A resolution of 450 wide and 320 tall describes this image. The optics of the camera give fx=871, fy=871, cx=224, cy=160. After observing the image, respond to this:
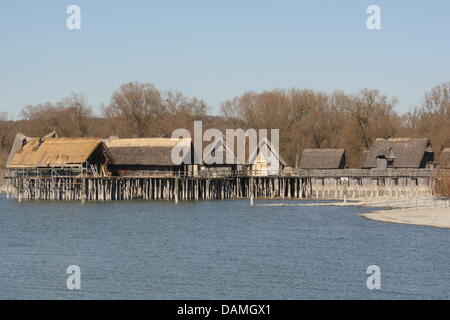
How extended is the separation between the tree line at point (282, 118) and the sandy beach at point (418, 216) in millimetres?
41239

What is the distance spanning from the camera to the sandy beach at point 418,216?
47106 millimetres

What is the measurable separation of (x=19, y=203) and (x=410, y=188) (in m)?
32.2

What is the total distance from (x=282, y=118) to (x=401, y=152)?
26164mm

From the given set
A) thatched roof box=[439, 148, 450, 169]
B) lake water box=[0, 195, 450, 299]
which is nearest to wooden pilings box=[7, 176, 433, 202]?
thatched roof box=[439, 148, 450, 169]

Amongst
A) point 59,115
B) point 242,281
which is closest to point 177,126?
point 59,115

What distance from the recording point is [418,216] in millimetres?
50438

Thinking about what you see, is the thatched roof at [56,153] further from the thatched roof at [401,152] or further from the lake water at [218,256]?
the thatched roof at [401,152]

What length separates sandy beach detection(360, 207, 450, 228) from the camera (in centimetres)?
4711

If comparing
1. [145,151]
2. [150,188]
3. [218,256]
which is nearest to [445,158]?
[145,151]

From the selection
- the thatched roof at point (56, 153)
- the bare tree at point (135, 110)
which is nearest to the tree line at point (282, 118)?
the bare tree at point (135, 110)

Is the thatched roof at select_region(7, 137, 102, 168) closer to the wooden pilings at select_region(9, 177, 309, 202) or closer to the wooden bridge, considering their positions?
the wooden bridge

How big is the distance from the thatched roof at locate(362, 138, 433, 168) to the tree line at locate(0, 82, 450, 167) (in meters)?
12.7
